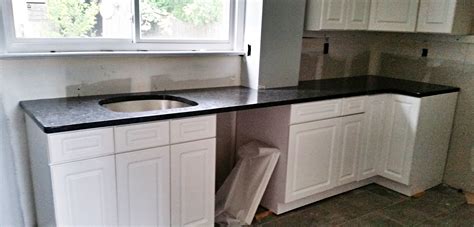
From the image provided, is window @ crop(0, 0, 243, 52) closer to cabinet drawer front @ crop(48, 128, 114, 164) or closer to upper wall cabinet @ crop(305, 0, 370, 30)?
upper wall cabinet @ crop(305, 0, 370, 30)

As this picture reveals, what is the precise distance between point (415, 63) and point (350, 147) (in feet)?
3.64

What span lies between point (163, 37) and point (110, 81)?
18.0 inches

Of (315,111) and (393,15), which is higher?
(393,15)

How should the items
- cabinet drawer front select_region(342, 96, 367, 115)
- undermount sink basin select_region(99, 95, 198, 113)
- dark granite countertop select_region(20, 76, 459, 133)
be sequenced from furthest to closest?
cabinet drawer front select_region(342, 96, 367, 115) → undermount sink basin select_region(99, 95, 198, 113) → dark granite countertop select_region(20, 76, 459, 133)

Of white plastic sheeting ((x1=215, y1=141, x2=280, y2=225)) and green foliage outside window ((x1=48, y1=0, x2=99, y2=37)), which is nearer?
green foliage outside window ((x1=48, y1=0, x2=99, y2=37))

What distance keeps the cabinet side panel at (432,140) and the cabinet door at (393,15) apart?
60cm

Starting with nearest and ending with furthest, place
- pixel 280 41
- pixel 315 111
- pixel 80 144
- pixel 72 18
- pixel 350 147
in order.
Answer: pixel 80 144, pixel 72 18, pixel 315 111, pixel 280 41, pixel 350 147

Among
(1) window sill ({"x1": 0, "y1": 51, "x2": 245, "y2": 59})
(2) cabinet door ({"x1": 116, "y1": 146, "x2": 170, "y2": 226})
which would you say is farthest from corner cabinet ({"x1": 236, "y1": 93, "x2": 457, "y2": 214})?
(2) cabinet door ({"x1": 116, "y1": 146, "x2": 170, "y2": 226})

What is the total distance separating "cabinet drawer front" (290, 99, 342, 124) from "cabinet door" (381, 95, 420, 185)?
55cm

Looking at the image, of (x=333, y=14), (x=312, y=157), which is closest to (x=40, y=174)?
(x=312, y=157)

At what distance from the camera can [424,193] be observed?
3105mm

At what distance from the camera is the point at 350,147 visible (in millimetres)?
2846

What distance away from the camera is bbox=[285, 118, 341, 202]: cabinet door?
8.36 ft

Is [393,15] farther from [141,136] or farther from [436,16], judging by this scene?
[141,136]
